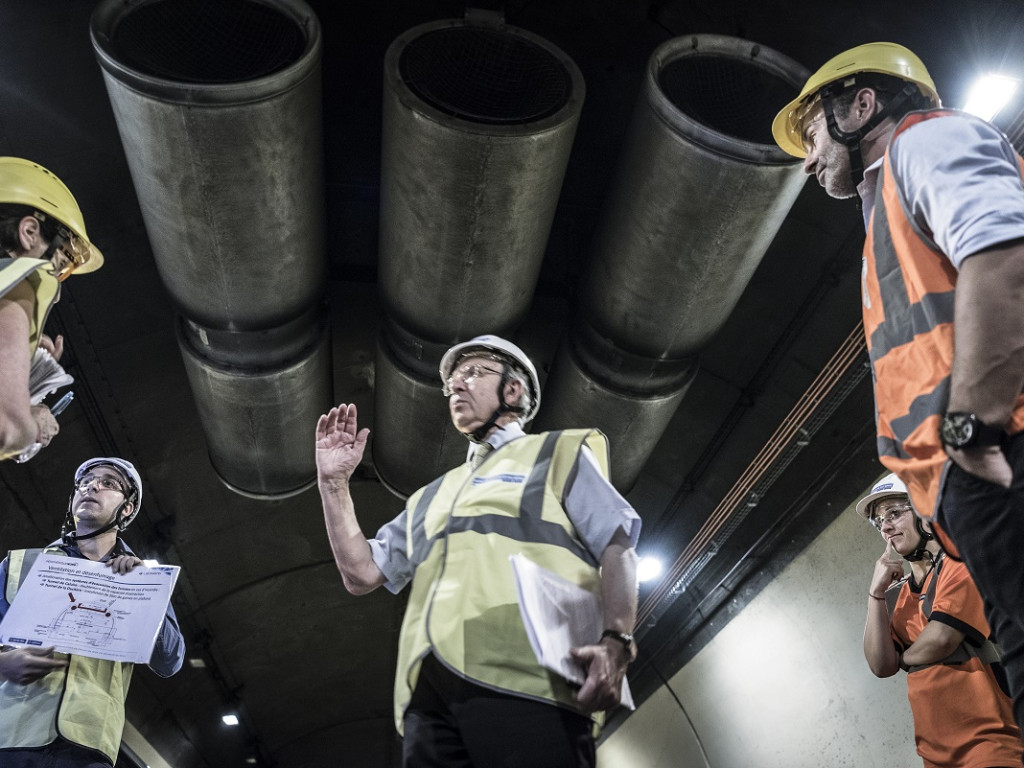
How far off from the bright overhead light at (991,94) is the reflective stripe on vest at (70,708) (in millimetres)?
4019

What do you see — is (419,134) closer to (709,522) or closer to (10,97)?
(10,97)

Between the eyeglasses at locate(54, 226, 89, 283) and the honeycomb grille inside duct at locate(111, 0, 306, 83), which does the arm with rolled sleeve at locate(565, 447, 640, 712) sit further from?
the honeycomb grille inside duct at locate(111, 0, 306, 83)

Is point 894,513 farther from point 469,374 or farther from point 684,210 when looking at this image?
point 469,374

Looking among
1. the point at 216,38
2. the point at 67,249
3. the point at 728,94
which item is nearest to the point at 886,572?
the point at 728,94

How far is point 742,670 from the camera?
18.7 feet

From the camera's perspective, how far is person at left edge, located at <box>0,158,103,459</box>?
2225mm

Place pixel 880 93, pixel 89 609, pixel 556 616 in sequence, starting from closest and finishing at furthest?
1. pixel 556 616
2. pixel 880 93
3. pixel 89 609

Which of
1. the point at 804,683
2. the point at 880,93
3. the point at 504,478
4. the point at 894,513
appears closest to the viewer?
the point at 504,478

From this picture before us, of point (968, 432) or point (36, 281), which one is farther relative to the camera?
point (36, 281)

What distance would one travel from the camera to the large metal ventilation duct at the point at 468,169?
3654 millimetres

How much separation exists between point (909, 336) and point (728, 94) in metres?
2.57

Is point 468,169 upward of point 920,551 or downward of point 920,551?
upward

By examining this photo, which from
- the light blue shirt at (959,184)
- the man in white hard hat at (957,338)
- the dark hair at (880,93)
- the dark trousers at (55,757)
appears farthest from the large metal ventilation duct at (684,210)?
the dark trousers at (55,757)

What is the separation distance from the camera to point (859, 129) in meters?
2.44
